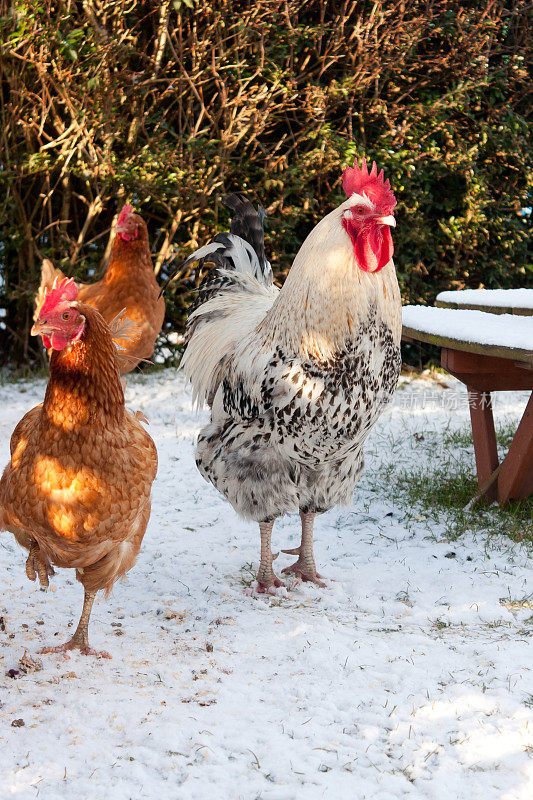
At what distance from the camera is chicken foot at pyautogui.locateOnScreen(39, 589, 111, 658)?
325 centimetres

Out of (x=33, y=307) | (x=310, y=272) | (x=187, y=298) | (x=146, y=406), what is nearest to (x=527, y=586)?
(x=310, y=272)

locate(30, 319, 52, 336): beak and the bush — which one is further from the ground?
the bush

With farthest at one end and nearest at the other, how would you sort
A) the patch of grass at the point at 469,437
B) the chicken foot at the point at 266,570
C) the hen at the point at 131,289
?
the patch of grass at the point at 469,437 → the hen at the point at 131,289 → the chicken foot at the point at 266,570

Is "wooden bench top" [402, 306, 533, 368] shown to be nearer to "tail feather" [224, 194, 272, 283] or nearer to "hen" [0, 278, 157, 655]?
"tail feather" [224, 194, 272, 283]

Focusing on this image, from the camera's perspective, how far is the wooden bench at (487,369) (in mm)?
4113

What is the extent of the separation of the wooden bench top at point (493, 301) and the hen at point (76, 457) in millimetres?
3264

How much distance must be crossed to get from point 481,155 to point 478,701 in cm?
707

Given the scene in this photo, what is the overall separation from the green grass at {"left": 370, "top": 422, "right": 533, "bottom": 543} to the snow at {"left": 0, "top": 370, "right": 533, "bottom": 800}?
0.16 meters

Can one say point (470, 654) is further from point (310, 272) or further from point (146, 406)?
point (146, 406)

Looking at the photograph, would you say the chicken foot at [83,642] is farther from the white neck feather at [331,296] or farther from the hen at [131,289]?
the hen at [131,289]

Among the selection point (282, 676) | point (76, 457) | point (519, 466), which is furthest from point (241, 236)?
point (282, 676)

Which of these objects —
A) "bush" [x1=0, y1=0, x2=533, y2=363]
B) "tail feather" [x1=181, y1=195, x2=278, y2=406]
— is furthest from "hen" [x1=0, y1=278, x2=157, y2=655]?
"bush" [x1=0, y1=0, x2=533, y2=363]

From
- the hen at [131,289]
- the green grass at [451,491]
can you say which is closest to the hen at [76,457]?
the green grass at [451,491]

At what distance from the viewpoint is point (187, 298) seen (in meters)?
8.27
